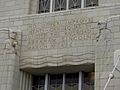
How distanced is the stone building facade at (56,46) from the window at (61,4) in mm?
926

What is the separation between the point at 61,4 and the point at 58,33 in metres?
2.81

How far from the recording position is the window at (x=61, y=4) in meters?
17.9

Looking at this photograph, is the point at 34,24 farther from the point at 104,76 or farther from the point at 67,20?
the point at 104,76

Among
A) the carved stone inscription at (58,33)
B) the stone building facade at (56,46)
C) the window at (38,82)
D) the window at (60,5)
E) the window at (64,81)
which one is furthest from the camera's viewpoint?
the window at (60,5)

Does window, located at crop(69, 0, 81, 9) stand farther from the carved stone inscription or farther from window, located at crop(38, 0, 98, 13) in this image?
the carved stone inscription

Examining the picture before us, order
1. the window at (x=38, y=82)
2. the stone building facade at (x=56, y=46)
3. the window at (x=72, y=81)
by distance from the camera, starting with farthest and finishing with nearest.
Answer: the window at (x=38, y=82) → the window at (x=72, y=81) → the stone building facade at (x=56, y=46)

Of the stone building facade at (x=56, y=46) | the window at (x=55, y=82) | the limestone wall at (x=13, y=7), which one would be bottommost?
the window at (x=55, y=82)

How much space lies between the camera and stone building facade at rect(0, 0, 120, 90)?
15289mm

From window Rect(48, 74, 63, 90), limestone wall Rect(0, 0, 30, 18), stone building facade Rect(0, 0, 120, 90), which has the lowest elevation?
window Rect(48, 74, 63, 90)

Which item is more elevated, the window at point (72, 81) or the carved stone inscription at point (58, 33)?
the carved stone inscription at point (58, 33)

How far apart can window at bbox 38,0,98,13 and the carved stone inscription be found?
2.08 meters

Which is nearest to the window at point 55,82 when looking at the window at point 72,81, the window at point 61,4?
the window at point 72,81

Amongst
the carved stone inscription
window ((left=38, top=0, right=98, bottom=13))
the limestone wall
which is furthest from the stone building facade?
the limestone wall

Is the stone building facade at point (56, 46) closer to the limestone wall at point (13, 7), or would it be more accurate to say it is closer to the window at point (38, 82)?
the window at point (38, 82)
